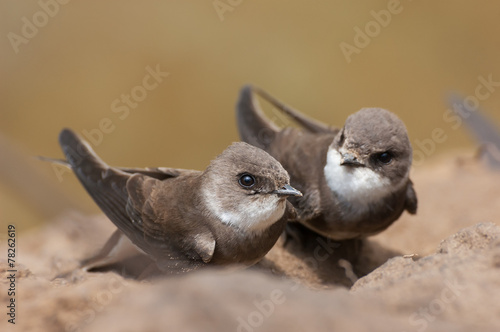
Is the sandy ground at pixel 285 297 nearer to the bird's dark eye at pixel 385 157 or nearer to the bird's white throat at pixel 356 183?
the bird's white throat at pixel 356 183

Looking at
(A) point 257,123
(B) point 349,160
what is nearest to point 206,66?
(A) point 257,123

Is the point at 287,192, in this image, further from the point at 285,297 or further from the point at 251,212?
the point at 285,297

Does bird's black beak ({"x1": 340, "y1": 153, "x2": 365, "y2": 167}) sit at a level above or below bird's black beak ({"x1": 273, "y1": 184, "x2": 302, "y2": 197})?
above

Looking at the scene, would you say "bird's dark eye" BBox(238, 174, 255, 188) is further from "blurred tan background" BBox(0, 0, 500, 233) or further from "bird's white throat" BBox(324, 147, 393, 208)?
"blurred tan background" BBox(0, 0, 500, 233)

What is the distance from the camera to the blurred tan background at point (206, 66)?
8969mm

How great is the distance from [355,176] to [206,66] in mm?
5852

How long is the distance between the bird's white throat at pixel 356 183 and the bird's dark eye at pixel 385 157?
0.10m

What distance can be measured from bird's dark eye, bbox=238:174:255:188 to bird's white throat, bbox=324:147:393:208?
916mm

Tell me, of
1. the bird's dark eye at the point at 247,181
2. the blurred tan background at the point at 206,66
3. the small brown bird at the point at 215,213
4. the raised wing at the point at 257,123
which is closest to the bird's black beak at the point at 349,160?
the small brown bird at the point at 215,213

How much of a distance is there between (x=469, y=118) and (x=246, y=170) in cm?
423

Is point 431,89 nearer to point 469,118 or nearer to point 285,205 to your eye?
point 469,118

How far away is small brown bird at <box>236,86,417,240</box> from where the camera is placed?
433cm

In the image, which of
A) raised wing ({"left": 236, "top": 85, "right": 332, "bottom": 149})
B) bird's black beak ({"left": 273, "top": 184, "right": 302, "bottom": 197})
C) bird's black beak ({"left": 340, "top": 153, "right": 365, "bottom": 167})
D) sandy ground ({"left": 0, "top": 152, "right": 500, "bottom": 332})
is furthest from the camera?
raised wing ({"left": 236, "top": 85, "right": 332, "bottom": 149})

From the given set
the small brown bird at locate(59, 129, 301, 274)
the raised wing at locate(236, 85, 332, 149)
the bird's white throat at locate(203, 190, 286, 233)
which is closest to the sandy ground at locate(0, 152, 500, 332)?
the small brown bird at locate(59, 129, 301, 274)
